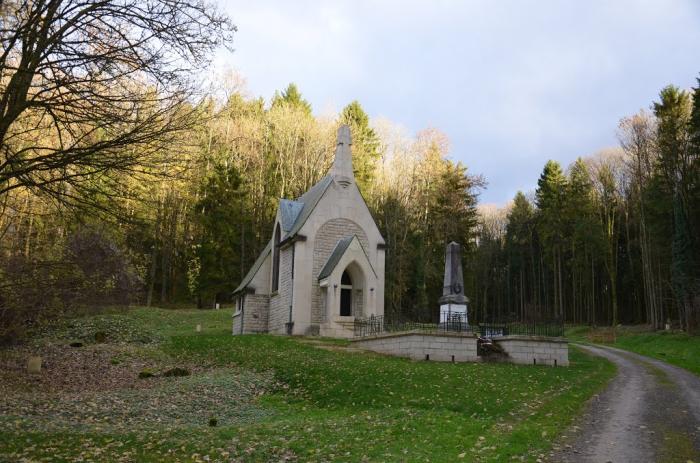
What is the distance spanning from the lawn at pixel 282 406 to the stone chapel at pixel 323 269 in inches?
168

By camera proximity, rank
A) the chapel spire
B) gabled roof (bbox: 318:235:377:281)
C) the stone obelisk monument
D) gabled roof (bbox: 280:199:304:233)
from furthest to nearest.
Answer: gabled roof (bbox: 280:199:304:233) → the chapel spire → gabled roof (bbox: 318:235:377:281) → the stone obelisk monument

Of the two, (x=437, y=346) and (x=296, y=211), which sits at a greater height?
(x=296, y=211)

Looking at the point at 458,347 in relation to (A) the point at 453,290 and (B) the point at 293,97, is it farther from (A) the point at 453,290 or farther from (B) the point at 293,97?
(B) the point at 293,97

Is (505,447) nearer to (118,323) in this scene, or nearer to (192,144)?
(192,144)

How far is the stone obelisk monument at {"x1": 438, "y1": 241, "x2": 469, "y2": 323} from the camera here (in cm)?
2539

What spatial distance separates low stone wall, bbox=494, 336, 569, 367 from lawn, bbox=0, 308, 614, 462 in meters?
0.90

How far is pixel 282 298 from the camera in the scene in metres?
30.8

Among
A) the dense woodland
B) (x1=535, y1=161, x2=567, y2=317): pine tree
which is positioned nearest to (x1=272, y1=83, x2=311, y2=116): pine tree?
the dense woodland

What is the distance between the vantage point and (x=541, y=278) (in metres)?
60.0

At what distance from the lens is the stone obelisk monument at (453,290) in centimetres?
2539

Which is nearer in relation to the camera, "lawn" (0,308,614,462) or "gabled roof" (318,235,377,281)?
"lawn" (0,308,614,462)

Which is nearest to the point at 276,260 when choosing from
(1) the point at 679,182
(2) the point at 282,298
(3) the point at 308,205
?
(2) the point at 282,298

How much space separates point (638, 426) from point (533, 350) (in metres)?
10.5

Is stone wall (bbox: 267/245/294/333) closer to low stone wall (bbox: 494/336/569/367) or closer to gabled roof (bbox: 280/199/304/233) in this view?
gabled roof (bbox: 280/199/304/233)
